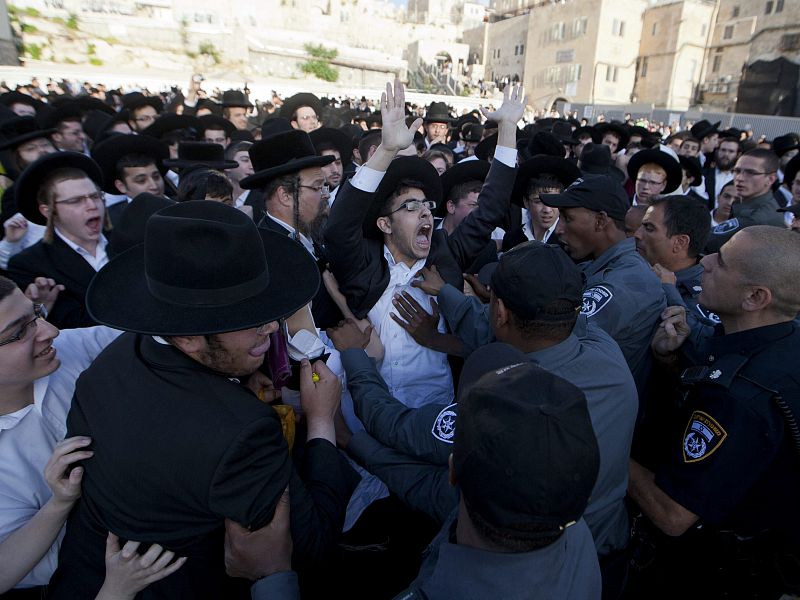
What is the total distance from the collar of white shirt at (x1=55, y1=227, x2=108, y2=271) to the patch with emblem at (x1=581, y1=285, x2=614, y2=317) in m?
3.35

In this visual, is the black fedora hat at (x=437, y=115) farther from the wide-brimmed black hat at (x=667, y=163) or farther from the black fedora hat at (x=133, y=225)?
the black fedora hat at (x=133, y=225)

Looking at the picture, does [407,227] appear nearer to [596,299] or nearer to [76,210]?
[596,299]

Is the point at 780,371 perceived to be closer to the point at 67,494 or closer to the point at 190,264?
the point at 190,264

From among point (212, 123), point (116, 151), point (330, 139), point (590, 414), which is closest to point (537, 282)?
point (590, 414)

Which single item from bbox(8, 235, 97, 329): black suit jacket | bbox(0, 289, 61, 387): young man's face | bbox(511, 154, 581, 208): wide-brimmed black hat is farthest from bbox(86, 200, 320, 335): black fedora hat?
bbox(511, 154, 581, 208): wide-brimmed black hat

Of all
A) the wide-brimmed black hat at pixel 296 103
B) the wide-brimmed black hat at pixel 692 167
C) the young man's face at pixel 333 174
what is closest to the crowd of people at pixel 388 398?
the young man's face at pixel 333 174

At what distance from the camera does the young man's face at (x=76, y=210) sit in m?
3.49

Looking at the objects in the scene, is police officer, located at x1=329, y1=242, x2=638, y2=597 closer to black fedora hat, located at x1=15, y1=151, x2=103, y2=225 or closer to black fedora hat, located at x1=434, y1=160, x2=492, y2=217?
black fedora hat, located at x1=434, y1=160, x2=492, y2=217

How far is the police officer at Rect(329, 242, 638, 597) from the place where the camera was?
6.12 ft

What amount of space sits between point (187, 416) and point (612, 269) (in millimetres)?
2532

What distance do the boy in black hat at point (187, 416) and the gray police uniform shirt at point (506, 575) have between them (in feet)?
1.83

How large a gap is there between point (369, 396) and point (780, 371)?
1.73 metres

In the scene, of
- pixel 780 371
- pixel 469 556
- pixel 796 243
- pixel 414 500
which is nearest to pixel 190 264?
pixel 469 556

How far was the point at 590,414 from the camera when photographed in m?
1.83
